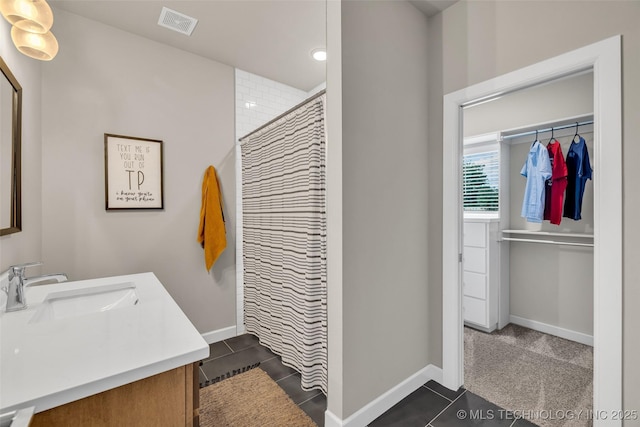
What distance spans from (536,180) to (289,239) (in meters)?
2.26

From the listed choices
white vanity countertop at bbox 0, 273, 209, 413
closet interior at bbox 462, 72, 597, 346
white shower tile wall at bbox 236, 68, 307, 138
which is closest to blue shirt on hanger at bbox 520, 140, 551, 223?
closet interior at bbox 462, 72, 597, 346

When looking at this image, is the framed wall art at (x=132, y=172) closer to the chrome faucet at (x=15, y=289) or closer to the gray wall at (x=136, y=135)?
the gray wall at (x=136, y=135)

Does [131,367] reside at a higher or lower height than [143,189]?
lower

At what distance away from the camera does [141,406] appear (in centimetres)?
79

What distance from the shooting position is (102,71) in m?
2.19

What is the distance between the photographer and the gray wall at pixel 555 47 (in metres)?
1.36

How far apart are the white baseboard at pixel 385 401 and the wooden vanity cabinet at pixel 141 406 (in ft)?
3.23

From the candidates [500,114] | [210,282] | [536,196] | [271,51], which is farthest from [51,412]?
[500,114]

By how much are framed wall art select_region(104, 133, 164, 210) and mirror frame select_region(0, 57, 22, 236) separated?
71cm

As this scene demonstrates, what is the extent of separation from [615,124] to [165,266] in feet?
10.00

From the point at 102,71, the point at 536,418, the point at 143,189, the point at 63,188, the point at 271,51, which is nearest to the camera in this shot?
the point at 536,418

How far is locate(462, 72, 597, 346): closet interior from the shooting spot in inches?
101

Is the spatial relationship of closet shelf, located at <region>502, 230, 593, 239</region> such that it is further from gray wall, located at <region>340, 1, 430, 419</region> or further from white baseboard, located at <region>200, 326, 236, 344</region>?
white baseboard, located at <region>200, 326, 236, 344</region>

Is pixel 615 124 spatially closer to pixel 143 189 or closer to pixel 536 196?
pixel 536 196
